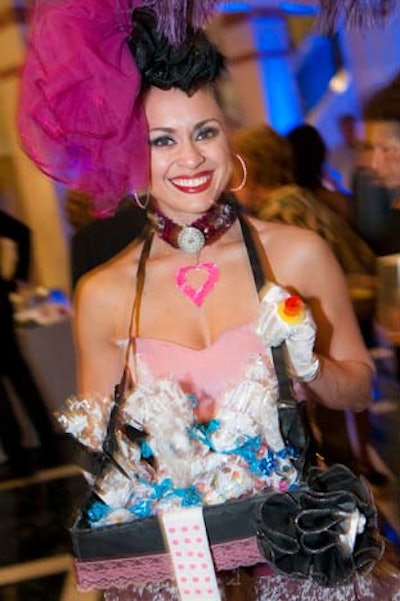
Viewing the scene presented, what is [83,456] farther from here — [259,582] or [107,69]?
[107,69]

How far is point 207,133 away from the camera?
4.42ft

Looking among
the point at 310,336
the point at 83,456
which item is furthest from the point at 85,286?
the point at 310,336

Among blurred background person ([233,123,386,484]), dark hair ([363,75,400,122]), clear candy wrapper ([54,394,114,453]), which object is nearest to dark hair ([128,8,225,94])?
clear candy wrapper ([54,394,114,453])

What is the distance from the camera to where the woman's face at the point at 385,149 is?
2.15 m

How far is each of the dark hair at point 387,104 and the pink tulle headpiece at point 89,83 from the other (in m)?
0.95

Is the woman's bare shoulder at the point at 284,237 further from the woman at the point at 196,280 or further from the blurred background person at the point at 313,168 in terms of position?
the blurred background person at the point at 313,168

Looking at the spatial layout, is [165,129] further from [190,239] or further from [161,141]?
[190,239]

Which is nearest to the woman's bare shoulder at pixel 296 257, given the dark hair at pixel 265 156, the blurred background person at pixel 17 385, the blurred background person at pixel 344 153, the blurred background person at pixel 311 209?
the blurred background person at pixel 311 209

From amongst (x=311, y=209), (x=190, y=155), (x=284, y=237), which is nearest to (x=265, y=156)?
(x=311, y=209)

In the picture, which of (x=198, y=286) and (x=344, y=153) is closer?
(x=198, y=286)

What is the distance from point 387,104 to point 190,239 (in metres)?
1.03

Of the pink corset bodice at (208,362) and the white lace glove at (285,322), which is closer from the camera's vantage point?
the white lace glove at (285,322)

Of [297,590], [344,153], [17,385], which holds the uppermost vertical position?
[297,590]

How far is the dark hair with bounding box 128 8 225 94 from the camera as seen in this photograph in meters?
1.27
